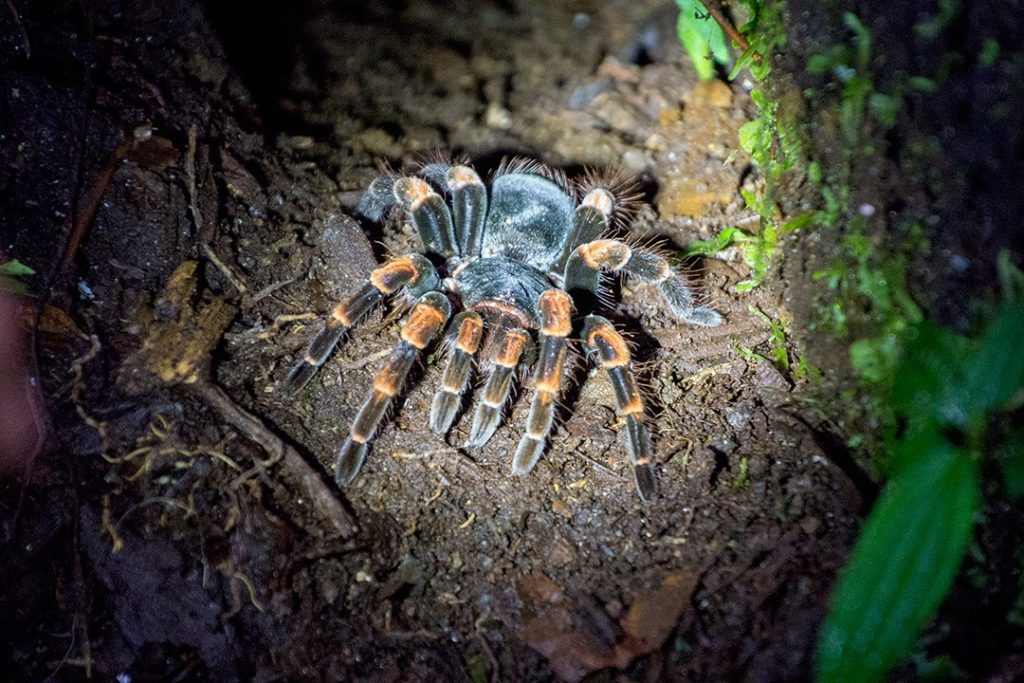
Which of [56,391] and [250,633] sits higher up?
[56,391]

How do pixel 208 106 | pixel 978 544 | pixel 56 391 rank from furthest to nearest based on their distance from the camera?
pixel 208 106 → pixel 56 391 → pixel 978 544

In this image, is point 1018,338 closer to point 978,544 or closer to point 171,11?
point 978,544

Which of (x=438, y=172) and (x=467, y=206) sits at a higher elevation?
(x=438, y=172)

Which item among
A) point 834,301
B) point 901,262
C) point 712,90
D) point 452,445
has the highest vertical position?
point 712,90

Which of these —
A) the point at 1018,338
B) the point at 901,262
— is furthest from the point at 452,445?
the point at 1018,338

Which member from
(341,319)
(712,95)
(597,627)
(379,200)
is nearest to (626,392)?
(597,627)

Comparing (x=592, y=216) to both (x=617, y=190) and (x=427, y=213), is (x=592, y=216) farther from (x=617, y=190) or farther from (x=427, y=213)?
(x=427, y=213)
